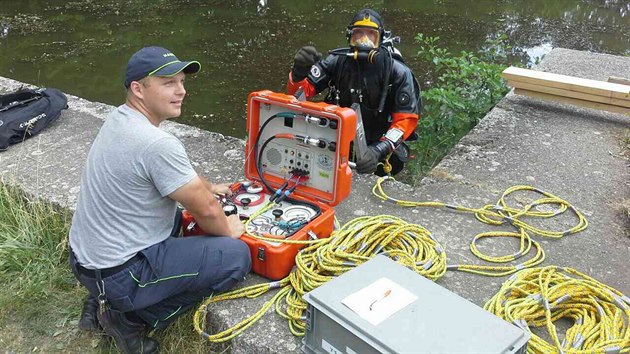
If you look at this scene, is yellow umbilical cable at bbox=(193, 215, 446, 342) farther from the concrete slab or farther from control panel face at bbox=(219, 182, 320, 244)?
control panel face at bbox=(219, 182, 320, 244)

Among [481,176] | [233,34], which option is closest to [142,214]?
[481,176]

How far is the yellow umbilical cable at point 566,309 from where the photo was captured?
7.93 feet

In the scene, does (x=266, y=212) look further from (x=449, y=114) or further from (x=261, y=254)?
(x=449, y=114)

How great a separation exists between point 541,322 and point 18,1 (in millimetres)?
12355

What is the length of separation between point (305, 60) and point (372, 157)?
1.03 metres

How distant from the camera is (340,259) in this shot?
113 inches

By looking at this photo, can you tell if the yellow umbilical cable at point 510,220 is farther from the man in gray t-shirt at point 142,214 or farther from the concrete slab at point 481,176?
the man in gray t-shirt at point 142,214

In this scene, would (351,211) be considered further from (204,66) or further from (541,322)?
(204,66)

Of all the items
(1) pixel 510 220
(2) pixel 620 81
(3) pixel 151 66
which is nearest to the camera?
(3) pixel 151 66

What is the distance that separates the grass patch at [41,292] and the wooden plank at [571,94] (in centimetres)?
401

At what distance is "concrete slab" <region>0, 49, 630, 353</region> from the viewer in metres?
2.95

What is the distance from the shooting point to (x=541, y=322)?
8.57ft

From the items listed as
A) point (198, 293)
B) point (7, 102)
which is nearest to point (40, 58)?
point (7, 102)

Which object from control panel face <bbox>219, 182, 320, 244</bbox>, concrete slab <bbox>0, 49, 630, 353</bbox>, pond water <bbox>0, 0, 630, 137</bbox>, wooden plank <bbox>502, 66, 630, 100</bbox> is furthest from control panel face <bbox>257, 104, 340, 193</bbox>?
pond water <bbox>0, 0, 630, 137</bbox>
